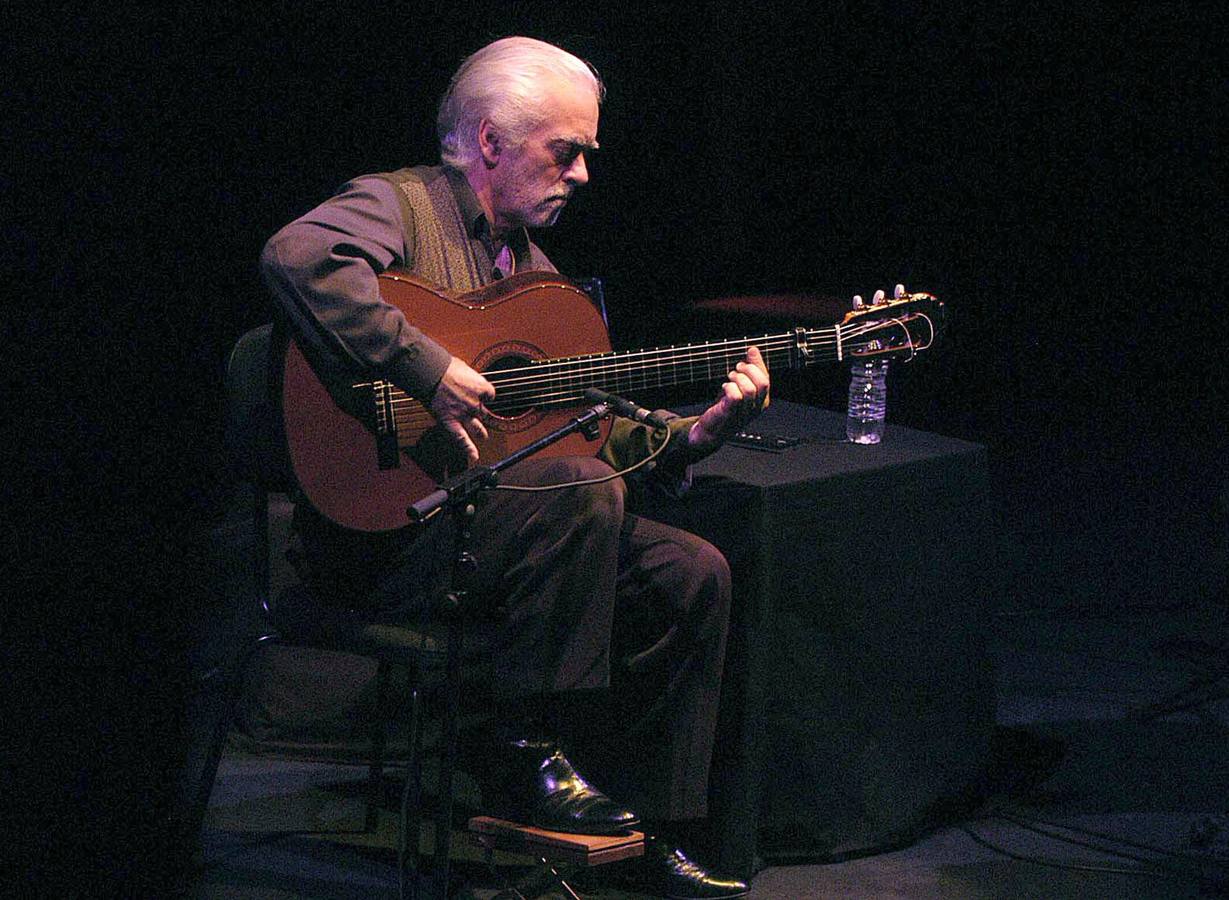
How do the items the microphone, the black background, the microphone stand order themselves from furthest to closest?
the black background < the microphone < the microphone stand

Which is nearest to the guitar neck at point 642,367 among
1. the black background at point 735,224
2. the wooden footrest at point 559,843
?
the wooden footrest at point 559,843

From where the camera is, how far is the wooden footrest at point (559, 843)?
2.79 m

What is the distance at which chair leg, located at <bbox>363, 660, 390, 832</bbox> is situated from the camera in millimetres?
3412

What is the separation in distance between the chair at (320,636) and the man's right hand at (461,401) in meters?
0.28

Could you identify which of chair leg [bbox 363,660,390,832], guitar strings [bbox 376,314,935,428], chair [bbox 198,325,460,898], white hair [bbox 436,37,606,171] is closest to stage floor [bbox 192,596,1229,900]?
chair leg [bbox 363,660,390,832]

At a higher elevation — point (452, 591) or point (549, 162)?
point (549, 162)

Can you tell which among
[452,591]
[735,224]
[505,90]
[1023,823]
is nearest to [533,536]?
[452,591]

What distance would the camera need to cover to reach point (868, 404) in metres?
3.45

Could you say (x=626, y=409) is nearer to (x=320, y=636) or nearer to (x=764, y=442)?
(x=320, y=636)

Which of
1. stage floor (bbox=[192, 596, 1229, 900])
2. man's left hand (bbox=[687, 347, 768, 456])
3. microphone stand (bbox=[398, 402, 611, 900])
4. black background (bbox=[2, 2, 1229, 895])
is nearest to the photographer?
microphone stand (bbox=[398, 402, 611, 900])

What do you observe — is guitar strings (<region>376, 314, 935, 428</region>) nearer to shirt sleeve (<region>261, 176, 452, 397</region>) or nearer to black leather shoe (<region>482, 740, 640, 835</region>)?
shirt sleeve (<region>261, 176, 452, 397</region>)

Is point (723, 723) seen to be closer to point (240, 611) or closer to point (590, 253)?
point (240, 611)

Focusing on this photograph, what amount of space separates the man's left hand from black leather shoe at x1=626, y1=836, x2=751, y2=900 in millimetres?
785

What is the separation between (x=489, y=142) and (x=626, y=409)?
76cm
